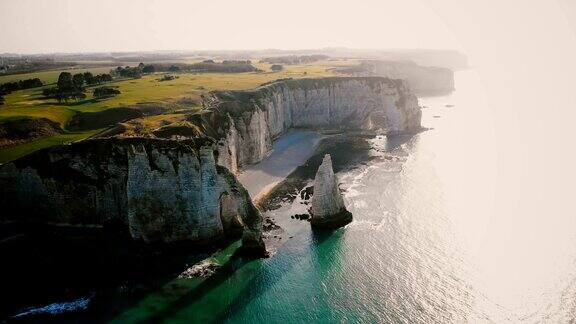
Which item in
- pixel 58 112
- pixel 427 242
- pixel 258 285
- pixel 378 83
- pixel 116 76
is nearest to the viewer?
pixel 258 285

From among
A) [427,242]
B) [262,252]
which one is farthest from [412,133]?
[262,252]

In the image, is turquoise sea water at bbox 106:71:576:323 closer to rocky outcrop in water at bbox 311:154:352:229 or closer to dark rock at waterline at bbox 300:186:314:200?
rocky outcrop in water at bbox 311:154:352:229

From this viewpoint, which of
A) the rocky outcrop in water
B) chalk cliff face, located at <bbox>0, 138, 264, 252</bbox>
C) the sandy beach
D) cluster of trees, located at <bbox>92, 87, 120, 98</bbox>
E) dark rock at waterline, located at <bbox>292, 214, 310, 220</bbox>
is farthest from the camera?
cluster of trees, located at <bbox>92, 87, 120, 98</bbox>

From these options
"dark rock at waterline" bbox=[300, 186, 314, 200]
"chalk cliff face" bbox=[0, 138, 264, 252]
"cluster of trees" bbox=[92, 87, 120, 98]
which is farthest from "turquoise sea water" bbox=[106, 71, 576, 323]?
"cluster of trees" bbox=[92, 87, 120, 98]

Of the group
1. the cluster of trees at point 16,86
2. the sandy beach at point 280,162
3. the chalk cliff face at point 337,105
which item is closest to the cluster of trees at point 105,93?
the cluster of trees at point 16,86

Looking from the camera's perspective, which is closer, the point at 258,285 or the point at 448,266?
the point at 258,285

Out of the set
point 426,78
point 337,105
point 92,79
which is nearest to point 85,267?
point 92,79

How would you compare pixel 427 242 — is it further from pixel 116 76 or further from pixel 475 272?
pixel 116 76
